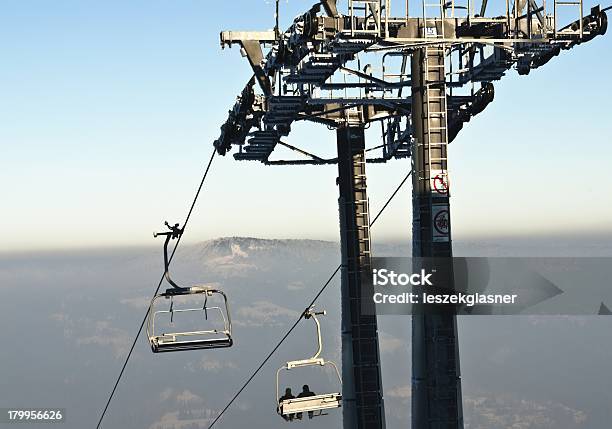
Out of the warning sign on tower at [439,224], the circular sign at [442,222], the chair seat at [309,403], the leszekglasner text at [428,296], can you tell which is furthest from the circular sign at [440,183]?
the chair seat at [309,403]

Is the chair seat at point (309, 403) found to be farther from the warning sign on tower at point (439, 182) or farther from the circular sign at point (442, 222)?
the warning sign on tower at point (439, 182)

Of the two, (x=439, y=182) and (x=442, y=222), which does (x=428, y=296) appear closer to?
(x=442, y=222)

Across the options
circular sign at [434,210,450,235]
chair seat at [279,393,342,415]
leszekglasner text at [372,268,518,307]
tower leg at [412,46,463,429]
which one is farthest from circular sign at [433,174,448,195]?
chair seat at [279,393,342,415]

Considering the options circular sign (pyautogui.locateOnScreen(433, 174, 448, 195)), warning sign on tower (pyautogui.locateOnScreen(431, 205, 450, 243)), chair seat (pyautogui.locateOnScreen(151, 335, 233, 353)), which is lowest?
chair seat (pyautogui.locateOnScreen(151, 335, 233, 353))

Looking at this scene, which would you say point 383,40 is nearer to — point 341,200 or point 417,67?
point 417,67

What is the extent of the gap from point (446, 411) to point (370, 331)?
14667 millimetres

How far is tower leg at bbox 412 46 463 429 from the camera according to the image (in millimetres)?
25500

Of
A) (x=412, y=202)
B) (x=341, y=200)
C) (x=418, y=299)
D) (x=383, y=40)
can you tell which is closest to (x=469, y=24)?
(x=383, y=40)

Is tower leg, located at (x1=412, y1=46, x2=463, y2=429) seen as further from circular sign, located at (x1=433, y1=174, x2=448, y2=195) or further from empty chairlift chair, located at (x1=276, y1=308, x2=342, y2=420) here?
Answer: empty chairlift chair, located at (x1=276, y1=308, x2=342, y2=420)

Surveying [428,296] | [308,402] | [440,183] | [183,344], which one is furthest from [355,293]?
[183,344]

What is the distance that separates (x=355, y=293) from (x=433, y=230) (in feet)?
51.6

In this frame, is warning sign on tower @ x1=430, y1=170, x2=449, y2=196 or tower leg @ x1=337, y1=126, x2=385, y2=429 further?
tower leg @ x1=337, y1=126, x2=385, y2=429

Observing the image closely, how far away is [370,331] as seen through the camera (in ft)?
132

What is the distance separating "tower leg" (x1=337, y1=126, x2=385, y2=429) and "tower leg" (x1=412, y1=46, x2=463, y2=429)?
14.1 metres
